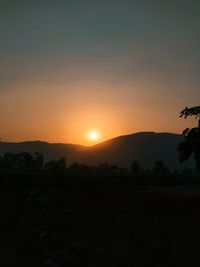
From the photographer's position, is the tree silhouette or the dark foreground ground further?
the tree silhouette

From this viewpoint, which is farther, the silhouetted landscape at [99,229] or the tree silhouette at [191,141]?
the tree silhouette at [191,141]

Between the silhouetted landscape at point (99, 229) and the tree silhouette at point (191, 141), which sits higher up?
the tree silhouette at point (191, 141)

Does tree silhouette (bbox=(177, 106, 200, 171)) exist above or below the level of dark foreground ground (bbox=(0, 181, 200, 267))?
above

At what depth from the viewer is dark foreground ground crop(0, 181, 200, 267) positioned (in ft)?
61.2

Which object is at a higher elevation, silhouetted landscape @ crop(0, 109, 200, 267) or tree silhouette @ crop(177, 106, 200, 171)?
tree silhouette @ crop(177, 106, 200, 171)

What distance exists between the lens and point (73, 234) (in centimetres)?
2114

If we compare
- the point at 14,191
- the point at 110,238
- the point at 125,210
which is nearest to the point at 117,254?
the point at 110,238

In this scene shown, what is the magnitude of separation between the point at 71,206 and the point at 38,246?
7151 millimetres

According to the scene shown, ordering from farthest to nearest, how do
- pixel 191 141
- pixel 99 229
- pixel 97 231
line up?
1. pixel 191 141
2. pixel 99 229
3. pixel 97 231

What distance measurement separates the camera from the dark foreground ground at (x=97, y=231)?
1864 centimetres

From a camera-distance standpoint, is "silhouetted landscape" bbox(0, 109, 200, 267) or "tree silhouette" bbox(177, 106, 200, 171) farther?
"tree silhouette" bbox(177, 106, 200, 171)

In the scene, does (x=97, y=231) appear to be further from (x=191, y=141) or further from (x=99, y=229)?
(x=191, y=141)

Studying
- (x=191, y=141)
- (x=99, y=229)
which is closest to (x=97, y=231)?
(x=99, y=229)

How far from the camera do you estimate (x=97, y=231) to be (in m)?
21.7
